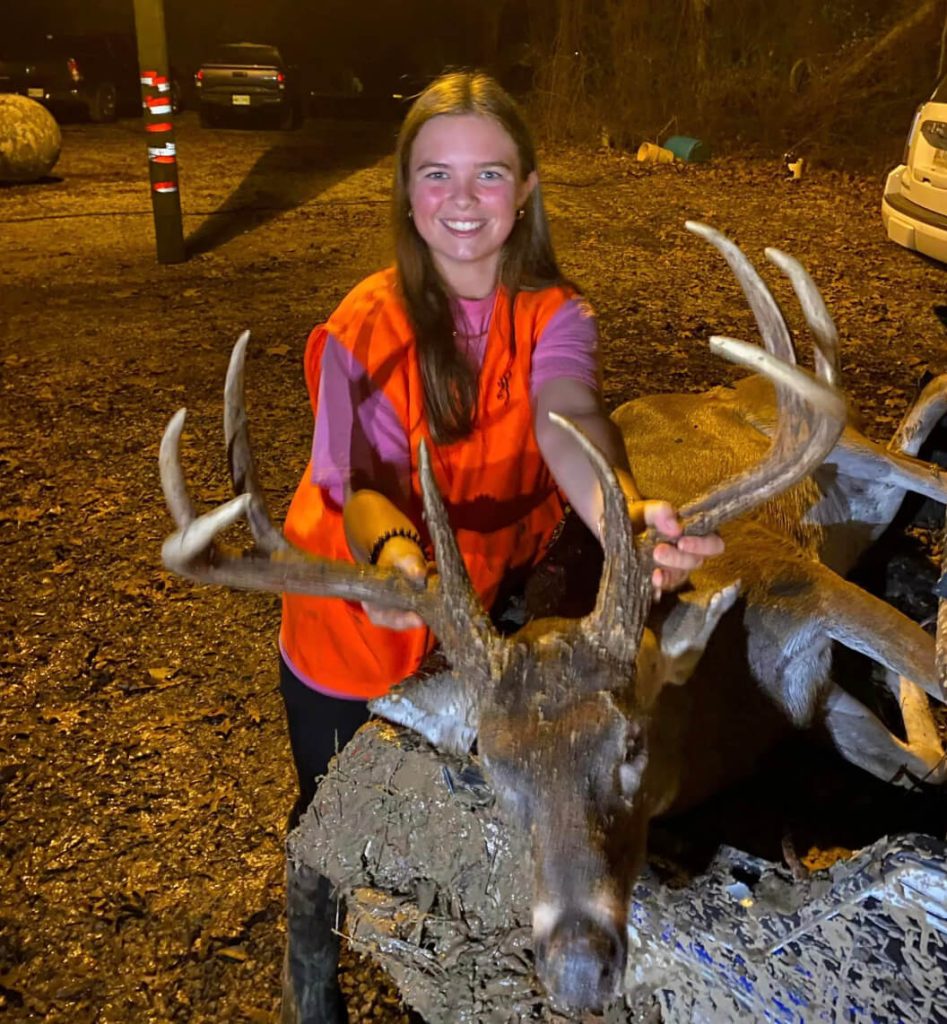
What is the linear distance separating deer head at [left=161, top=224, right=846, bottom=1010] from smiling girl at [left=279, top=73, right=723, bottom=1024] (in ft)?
1.14

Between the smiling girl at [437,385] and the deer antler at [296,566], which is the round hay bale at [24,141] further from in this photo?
the deer antler at [296,566]

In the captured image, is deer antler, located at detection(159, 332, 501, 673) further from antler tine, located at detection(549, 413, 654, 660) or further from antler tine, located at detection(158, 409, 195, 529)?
antler tine, located at detection(549, 413, 654, 660)

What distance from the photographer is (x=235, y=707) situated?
12.6 ft

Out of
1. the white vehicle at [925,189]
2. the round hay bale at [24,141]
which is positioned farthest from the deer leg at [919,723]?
the round hay bale at [24,141]

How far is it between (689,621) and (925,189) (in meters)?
6.53

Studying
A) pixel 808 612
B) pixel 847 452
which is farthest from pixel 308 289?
pixel 808 612

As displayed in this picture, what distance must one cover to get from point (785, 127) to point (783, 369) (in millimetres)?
14021

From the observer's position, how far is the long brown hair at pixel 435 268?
2.76m

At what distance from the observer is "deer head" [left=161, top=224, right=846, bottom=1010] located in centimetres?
206

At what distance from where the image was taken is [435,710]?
2.35 metres

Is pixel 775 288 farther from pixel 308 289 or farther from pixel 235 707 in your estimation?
pixel 235 707

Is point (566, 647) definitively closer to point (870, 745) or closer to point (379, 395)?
point (379, 395)

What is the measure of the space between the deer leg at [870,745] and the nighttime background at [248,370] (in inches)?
3.0

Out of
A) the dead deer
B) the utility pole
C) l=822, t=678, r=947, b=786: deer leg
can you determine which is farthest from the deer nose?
the utility pole
